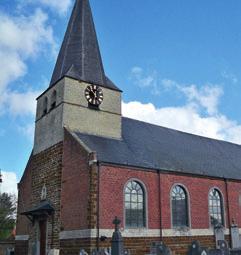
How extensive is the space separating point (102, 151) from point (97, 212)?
3.72 metres

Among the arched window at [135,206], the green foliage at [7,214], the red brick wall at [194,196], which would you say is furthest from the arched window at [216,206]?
the green foliage at [7,214]

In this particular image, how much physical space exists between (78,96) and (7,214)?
30.2 metres

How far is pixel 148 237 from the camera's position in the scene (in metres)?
19.9

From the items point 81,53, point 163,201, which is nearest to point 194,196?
point 163,201

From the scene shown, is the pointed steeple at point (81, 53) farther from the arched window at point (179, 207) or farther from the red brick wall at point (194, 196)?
the arched window at point (179, 207)

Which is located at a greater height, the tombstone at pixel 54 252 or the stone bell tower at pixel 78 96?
the stone bell tower at pixel 78 96

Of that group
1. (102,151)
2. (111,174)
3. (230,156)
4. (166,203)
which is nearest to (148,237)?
(166,203)

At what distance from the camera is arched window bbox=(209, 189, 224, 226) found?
23.6m

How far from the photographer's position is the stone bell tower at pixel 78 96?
72.6 feet

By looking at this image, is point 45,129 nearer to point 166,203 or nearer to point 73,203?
point 73,203

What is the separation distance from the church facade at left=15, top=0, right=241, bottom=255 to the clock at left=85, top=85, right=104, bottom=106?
7cm

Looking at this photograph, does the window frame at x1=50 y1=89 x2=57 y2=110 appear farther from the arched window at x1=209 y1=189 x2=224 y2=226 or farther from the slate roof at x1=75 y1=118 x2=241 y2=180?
the arched window at x1=209 y1=189 x2=224 y2=226

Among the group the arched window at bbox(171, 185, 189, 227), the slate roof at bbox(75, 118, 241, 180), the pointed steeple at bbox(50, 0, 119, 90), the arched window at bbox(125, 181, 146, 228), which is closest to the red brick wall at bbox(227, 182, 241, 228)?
the slate roof at bbox(75, 118, 241, 180)

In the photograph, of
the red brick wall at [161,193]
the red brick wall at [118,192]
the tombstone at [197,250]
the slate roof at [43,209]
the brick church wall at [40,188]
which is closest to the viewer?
the tombstone at [197,250]
